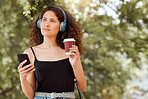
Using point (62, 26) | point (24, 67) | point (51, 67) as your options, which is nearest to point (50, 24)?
point (62, 26)

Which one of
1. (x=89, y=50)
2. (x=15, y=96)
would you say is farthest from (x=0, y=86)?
(x=89, y=50)

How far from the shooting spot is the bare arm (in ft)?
7.41

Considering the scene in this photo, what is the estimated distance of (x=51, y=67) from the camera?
2.42 metres

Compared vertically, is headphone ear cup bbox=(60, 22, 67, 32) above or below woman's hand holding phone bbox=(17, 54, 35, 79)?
above

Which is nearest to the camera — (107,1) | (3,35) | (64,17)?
(64,17)

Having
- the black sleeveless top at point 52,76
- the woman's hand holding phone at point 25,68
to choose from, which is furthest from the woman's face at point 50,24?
the woman's hand holding phone at point 25,68

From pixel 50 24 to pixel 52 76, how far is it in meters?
0.59

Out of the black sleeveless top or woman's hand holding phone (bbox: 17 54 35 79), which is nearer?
woman's hand holding phone (bbox: 17 54 35 79)

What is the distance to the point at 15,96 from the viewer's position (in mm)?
7004

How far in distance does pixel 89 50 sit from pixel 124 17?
6.53 ft

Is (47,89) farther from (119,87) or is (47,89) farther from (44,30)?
(119,87)

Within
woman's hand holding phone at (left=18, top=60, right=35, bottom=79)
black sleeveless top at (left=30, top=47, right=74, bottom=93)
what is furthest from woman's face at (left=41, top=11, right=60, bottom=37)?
woman's hand holding phone at (left=18, top=60, right=35, bottom=79)

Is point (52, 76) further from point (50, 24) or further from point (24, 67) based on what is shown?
point (50, 24)

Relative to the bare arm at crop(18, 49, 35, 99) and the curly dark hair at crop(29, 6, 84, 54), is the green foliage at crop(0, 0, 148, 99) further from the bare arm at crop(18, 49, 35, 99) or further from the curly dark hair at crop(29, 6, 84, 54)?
the bare arm at crop(18, 49, 35, 99)
